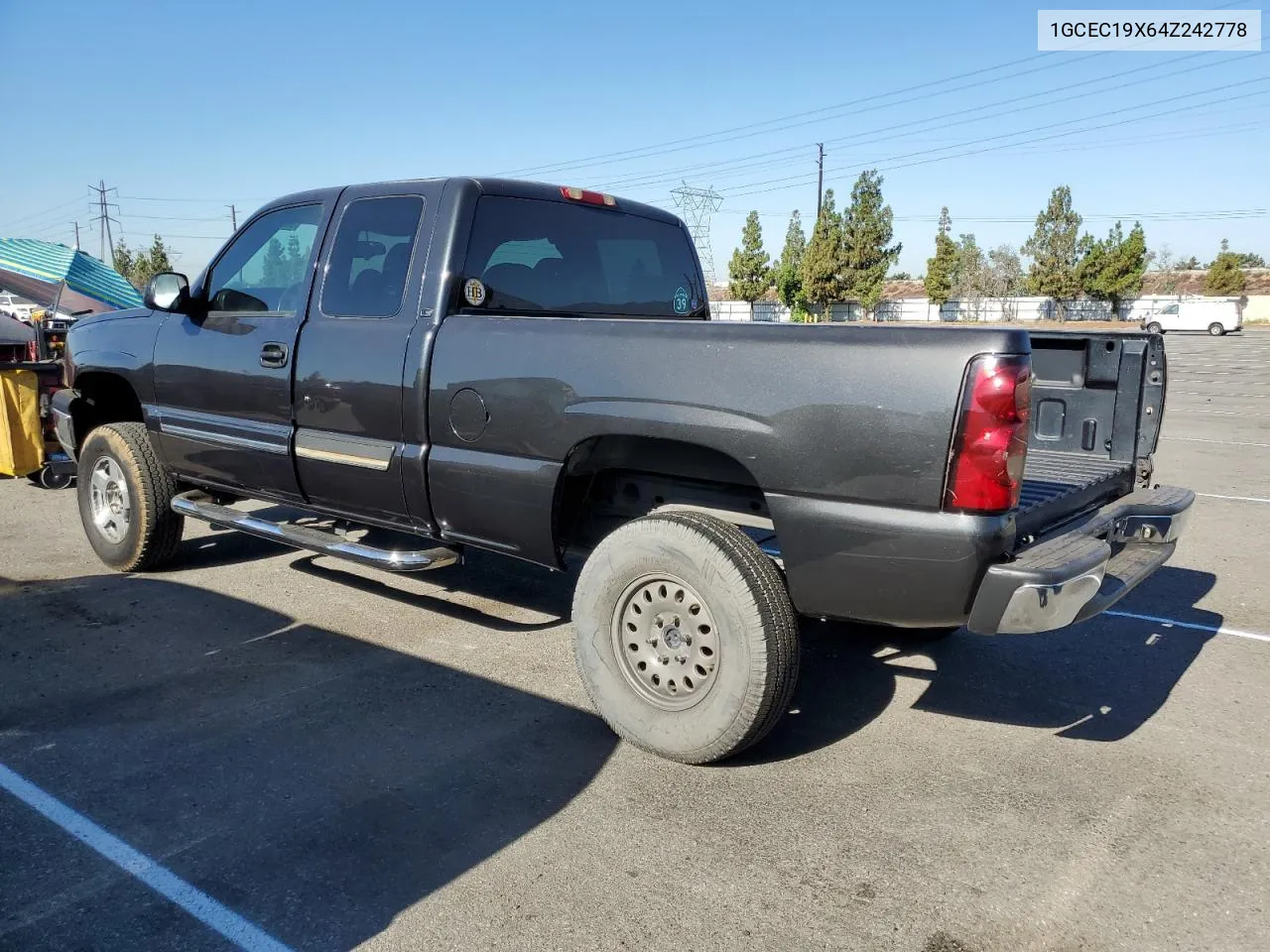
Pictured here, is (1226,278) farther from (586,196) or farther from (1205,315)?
(586,196)

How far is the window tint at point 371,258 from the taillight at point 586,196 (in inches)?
28.9

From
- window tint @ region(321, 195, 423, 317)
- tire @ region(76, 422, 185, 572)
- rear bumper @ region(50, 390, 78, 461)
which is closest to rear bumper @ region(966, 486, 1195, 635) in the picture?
window tint @ region(321, 195, 423, 317)

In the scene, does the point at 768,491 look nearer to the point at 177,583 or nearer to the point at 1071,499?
the point at 1071,499

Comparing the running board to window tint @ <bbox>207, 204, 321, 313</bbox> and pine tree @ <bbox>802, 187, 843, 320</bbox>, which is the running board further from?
pine tree @ <bbox>802, 187, 843, 320</bbox>

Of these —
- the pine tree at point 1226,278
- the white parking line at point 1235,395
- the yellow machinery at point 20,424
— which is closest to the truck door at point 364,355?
the yellow machinery at point 20,424

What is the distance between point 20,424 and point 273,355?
4965mm

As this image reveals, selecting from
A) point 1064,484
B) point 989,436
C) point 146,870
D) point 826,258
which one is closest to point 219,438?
point 146,870

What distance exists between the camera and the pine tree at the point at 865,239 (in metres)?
54.3

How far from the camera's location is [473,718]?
3717mm

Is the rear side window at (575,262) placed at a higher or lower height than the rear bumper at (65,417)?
higher

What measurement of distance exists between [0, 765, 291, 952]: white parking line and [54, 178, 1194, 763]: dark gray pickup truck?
144 centimetres

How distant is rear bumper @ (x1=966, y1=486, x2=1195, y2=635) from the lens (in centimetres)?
277

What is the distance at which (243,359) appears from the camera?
4723 mm

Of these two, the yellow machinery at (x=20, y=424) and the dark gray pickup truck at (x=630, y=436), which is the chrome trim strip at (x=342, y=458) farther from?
the yellow machinery at (x=20, y=424)
